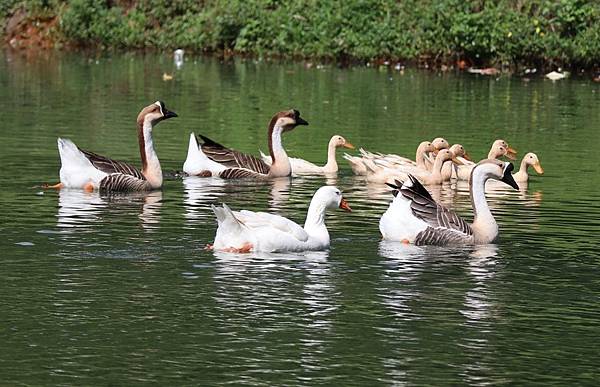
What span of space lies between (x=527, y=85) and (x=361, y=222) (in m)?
25.4

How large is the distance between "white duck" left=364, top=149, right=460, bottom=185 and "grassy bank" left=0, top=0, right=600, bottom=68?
78.2 ft

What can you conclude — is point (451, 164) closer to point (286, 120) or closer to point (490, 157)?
point (490, 157)

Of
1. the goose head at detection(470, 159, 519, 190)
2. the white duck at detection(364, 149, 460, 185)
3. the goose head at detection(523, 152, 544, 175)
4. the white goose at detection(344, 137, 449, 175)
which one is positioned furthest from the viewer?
the goose head at detection(523, 152, 544, 175)

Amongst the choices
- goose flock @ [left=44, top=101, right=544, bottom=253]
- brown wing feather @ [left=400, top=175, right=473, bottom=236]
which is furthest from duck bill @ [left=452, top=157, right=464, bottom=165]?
brown wing feather @ [left=400, top=175, right=473, bottom=236]

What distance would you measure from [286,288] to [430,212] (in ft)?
10.9

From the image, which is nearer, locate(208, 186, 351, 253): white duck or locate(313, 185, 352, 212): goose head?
locate(208, 186, 351, 253): white duck

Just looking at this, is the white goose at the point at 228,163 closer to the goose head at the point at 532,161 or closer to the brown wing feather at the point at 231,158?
the brown wing feather at the point at 231,158

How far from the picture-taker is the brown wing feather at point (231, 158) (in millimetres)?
23703

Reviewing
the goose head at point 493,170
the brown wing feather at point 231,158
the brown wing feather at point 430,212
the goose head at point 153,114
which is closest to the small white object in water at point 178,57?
the brown wing feather at point 231,158

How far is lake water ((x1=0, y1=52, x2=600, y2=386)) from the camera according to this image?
39.5 feet

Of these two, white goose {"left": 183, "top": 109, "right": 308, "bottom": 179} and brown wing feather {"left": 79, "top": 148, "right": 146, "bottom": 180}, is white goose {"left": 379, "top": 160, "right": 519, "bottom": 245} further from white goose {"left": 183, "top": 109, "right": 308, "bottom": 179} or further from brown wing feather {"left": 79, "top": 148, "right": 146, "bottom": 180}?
white goose {"left": 183, "top": 109, "right": 308, "bottom": 179}

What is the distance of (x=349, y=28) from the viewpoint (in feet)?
172

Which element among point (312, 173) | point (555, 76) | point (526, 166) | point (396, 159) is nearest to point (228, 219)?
point (396, 159)

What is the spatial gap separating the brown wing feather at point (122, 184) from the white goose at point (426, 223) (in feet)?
16.4
